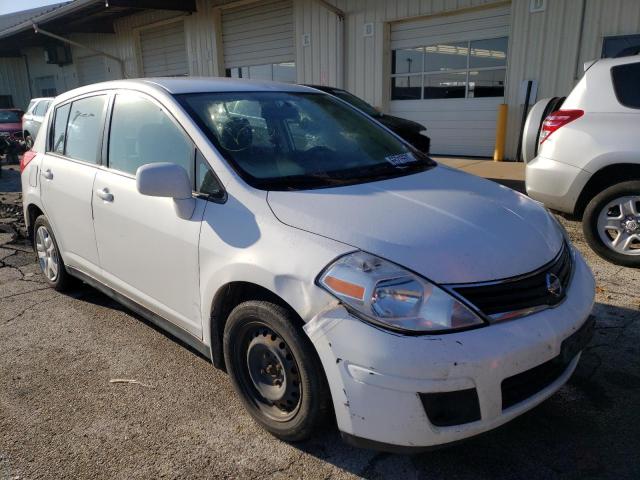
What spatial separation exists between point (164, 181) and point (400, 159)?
1451 mm

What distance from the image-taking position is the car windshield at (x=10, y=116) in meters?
18.2

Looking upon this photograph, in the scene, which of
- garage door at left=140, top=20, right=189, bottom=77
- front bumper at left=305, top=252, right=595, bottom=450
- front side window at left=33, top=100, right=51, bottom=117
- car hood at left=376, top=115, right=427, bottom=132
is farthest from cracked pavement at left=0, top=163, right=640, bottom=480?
garage door at left=140, top=20, right=189, bottom=77

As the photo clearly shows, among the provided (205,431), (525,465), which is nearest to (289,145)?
(205,431)

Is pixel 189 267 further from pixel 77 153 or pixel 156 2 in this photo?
pixel 156 2

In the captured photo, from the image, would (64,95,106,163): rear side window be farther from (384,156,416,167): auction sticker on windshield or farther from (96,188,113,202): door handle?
(384,156,416,167): auction sticker on windshield

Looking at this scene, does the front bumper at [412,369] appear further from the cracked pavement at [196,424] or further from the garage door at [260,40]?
the garage door at [260,40]

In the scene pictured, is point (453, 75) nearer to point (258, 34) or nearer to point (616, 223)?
point (258, 34)

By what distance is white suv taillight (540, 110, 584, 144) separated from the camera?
4.74 metres

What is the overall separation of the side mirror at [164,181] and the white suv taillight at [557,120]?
12.2 feet

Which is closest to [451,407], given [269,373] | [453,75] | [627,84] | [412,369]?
[412,369]

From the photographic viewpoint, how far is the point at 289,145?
9.83ft

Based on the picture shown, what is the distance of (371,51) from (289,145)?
9.94 m

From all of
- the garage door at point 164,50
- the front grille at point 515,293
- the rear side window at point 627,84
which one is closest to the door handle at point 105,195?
the front grille at point 515,293

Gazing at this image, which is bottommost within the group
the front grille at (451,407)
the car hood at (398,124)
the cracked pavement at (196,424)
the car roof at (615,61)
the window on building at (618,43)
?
the cracked pavement at (196,424)
